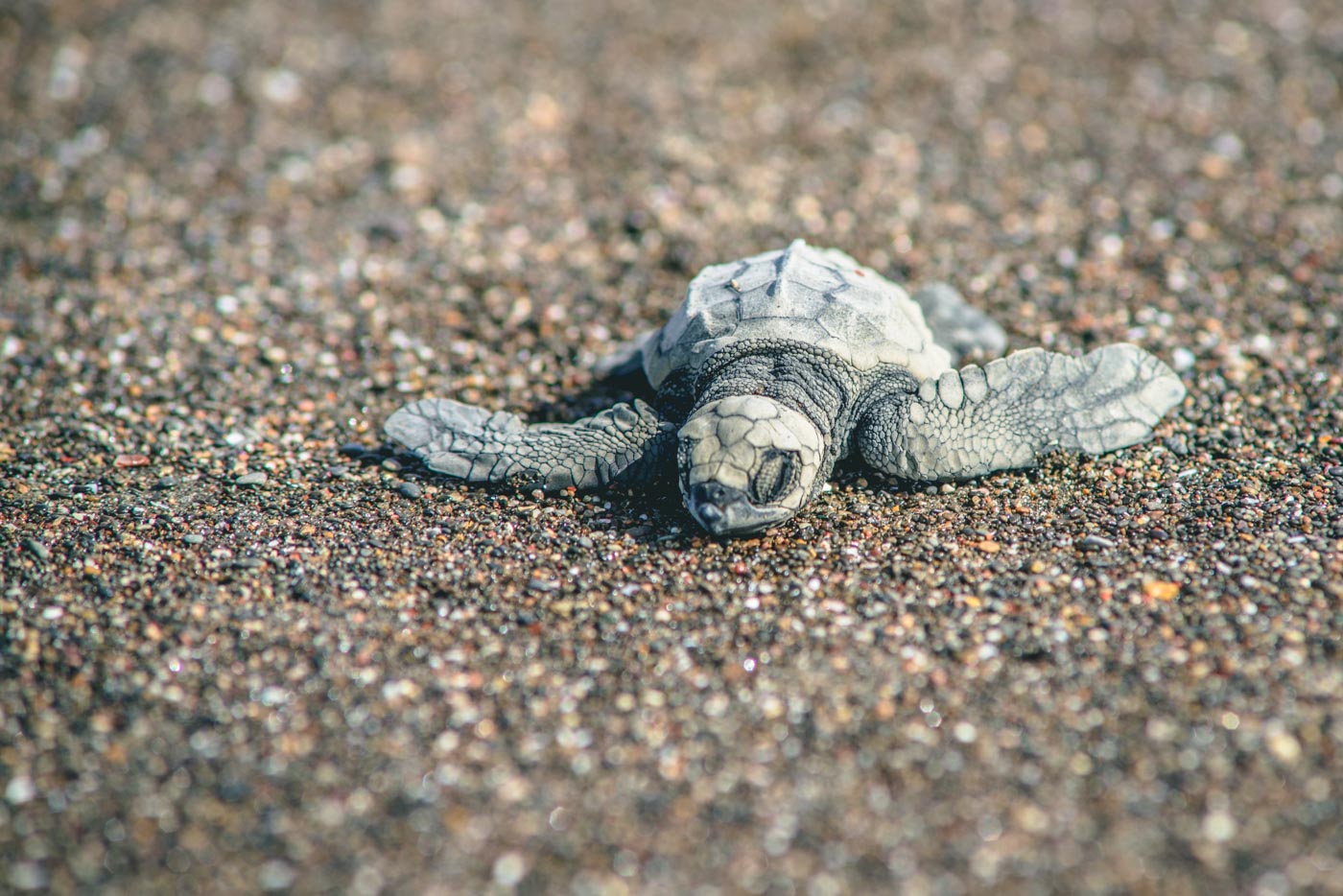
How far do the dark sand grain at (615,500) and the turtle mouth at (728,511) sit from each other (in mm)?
92

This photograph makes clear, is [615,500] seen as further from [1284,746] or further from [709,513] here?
[1284,746]

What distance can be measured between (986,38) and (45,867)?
5883 mm

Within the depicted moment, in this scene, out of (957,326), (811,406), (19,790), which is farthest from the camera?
(957,326)

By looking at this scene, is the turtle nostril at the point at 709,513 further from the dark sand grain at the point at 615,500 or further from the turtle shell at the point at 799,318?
the turtle shell at the point at 799,318

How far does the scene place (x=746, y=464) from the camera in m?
2.92

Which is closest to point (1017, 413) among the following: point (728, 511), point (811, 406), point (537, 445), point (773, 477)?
point (811, 406)

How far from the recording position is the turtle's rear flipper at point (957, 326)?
386cm

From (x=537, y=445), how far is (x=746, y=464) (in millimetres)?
713

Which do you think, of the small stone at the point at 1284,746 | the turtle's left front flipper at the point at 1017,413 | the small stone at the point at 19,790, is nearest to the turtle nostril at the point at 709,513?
the turtle's left front flipper at the point at 1017,413

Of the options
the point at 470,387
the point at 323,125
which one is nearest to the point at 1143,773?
the point at 470,387

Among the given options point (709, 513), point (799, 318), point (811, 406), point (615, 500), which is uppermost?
point (799, 318)

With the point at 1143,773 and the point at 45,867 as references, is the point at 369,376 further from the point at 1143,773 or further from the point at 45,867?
the point at 1143,773

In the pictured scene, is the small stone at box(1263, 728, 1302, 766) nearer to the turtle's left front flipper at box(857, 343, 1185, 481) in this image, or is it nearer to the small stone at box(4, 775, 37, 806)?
the turtle's left front flipper at box(857, 343, 1185, 481)

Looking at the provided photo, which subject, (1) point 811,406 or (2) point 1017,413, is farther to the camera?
(2) point 1017,413
